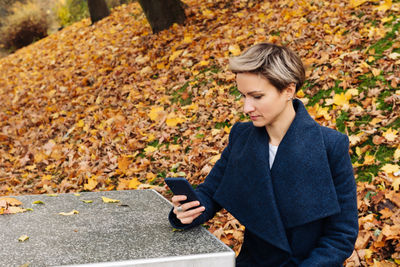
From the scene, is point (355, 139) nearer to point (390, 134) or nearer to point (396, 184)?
point (390, 134)

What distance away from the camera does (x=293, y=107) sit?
74.7 inches

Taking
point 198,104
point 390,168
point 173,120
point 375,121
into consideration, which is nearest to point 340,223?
point 390,168

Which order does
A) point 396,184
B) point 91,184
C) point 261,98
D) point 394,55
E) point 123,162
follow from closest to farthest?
point 261,98
point 396,184
point 394,55
point 91,184
point 123,162

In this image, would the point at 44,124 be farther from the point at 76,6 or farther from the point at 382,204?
the point at 76,6

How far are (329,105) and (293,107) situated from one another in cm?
224

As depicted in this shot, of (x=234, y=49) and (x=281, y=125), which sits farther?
Answer: (x=234, y=49)

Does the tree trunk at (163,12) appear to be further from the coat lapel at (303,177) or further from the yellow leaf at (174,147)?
the coat lapel at (303,177)

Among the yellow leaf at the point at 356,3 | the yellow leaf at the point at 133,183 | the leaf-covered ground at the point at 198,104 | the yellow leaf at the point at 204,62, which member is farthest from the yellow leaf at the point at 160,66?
the yellow leaf at the point at 356,3

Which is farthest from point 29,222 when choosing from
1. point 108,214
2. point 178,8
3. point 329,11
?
point 178,8

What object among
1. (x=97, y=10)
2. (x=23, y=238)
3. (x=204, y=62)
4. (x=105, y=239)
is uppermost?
(x=97, y=10)

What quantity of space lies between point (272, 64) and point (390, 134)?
200cm

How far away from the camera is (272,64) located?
66.8 inches

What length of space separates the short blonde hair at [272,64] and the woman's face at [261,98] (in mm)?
27

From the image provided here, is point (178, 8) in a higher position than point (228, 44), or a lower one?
higher
